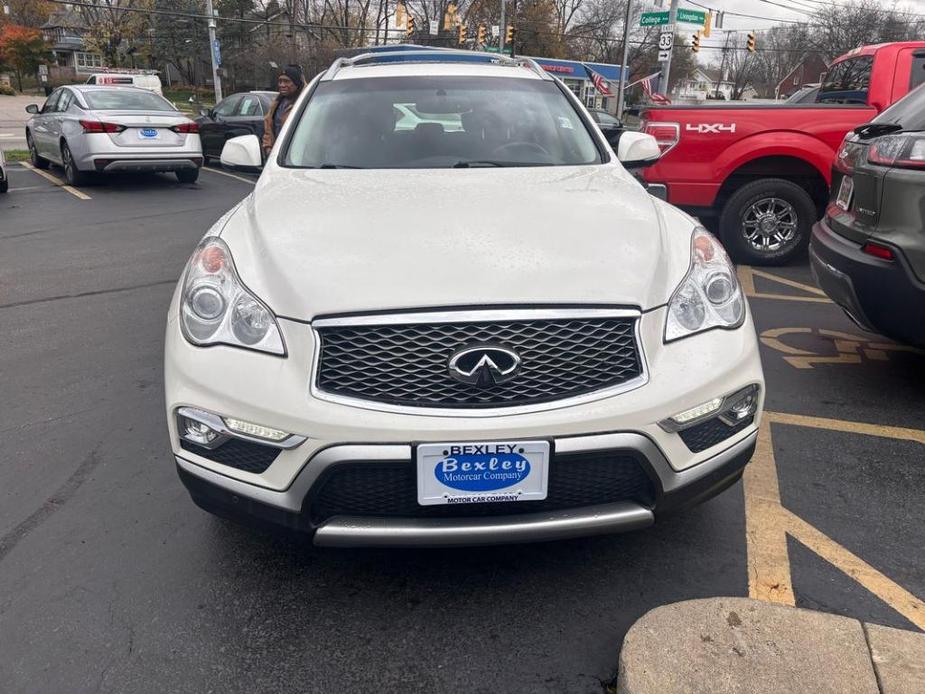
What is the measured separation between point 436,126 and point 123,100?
9354 mm

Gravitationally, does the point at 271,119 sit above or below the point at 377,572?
above

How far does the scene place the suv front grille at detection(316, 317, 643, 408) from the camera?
6.93 ft

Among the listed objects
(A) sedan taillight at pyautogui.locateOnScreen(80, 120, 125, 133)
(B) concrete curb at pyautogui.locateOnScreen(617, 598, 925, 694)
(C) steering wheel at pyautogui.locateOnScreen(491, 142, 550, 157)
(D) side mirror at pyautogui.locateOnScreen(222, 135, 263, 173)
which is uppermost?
(C) steering wheel at pyautogui.locateOnScreen(491, 142, 550, 157)

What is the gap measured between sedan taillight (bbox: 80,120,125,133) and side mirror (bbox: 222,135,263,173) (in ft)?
24.7

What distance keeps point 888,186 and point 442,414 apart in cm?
260

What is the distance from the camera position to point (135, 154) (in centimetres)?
→ 1073

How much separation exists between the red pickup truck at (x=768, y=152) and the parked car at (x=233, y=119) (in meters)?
8.46

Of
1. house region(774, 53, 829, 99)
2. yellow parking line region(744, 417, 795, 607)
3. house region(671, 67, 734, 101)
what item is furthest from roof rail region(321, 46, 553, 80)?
house region(671, 67, 734, 101)

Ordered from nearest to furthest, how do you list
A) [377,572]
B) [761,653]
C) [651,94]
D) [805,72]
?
[761,653]
[377,572]
[651,94]
[805,72]

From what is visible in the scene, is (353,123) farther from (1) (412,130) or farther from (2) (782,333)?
(2) (782,333)

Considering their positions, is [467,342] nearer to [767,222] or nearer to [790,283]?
[790,283]

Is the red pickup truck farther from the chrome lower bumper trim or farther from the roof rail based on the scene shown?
the chrome lower bumper trim

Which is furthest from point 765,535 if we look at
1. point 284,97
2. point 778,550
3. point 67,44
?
point 67,44

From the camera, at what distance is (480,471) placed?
2.06 meters
